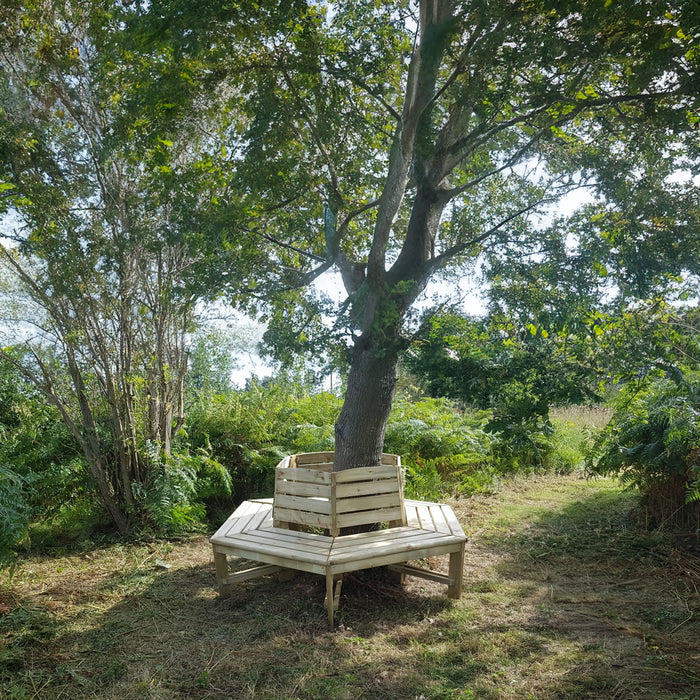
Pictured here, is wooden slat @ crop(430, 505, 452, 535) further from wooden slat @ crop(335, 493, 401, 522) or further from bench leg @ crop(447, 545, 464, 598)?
wooden slat @ crop(335, 493, 401, 522)

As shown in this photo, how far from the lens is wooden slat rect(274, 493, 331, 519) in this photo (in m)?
4.57

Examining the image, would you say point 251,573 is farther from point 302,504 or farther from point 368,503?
point 368,503

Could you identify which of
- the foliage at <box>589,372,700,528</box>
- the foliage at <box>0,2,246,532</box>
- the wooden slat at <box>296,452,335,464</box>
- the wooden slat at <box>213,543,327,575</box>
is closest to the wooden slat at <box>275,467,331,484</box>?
the wooden slat at <box>213,543,327,575</box>

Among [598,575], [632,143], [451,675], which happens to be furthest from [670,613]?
[632,143]

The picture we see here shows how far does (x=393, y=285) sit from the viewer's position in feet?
16.5

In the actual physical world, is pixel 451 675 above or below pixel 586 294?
below

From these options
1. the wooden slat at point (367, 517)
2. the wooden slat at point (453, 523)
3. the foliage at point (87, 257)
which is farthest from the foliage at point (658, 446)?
the foliage at point (87, 257)

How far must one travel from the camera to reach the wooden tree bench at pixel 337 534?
13.6 ft

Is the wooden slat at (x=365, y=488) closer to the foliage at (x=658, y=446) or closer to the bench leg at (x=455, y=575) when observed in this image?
the bench leg at (x=455, y=575)

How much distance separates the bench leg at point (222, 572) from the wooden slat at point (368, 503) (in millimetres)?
1112

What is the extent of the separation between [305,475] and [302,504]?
0.81ft

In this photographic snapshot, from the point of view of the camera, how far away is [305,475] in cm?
472

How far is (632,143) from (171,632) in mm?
5782

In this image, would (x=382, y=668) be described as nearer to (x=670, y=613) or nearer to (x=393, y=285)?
(x=670, y=613)
